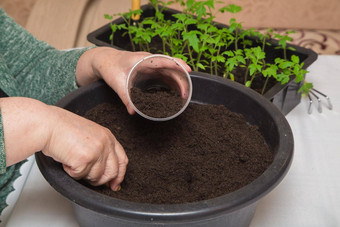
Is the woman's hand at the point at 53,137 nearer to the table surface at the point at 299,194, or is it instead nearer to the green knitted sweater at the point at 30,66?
the table surface at the point at 299,194

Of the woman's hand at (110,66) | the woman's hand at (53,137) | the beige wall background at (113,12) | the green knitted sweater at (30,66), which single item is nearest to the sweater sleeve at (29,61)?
the green knitted sweater at (30,66)

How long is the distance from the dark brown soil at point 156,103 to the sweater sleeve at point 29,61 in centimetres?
30

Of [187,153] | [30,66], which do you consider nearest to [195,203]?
[187,153]

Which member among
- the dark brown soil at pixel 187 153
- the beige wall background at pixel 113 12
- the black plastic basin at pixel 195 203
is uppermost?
the black plastic basin at pixel 195 203

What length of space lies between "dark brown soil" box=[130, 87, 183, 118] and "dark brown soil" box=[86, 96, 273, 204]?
0.07 meters

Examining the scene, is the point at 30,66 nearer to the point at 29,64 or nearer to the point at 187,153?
the point at 29,64

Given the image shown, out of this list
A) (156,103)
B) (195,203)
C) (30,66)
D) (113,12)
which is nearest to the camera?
(195,203)

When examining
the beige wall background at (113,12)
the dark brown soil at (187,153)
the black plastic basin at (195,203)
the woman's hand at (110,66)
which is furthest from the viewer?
the beige wall background at (113,12)

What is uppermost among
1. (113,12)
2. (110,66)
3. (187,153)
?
(110,66)

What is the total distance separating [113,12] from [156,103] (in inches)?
48.4

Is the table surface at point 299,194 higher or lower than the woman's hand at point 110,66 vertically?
lower

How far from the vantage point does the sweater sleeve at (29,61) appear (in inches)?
36.4

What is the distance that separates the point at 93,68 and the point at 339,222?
58cm

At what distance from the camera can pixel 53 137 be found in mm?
571
